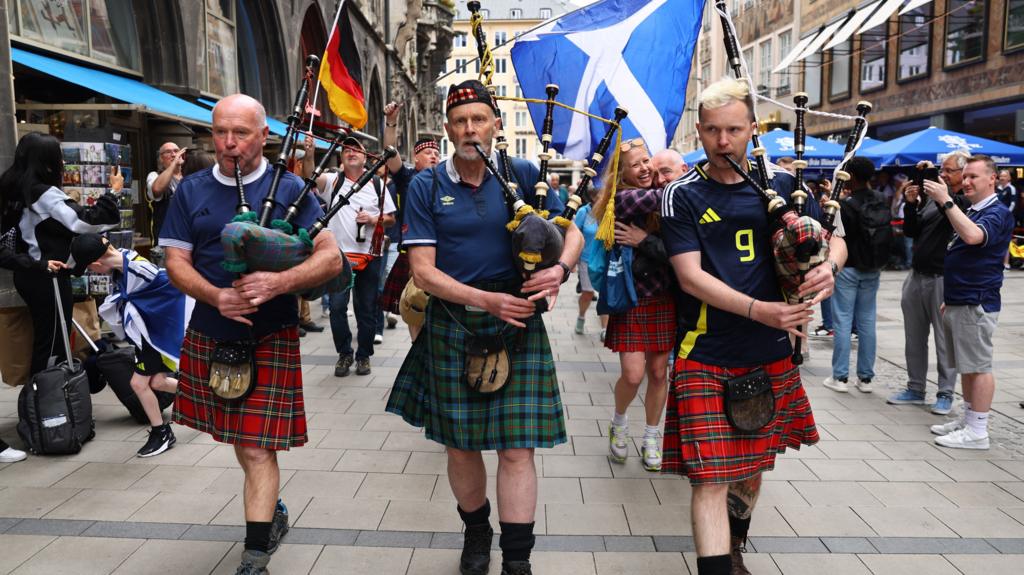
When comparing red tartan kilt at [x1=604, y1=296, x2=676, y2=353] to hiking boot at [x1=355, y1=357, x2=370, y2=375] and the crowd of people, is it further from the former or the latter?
hiking boot at [x1=355, y1=357, x2=370, y2=375]

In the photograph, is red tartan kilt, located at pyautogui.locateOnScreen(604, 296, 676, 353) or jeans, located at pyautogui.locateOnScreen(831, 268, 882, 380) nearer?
red tartan kilt, located at pyautogui.locateOnScreen(604, 296, 676, 353)

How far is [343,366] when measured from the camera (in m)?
7.04

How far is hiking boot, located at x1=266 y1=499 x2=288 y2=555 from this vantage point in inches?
138

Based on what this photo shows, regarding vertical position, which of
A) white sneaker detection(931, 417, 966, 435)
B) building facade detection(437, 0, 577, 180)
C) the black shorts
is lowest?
white sneaker detection(931, 417, 966, 435)

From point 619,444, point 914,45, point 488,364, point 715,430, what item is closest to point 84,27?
point 619,444

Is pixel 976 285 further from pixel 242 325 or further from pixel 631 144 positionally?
pixel 242 325

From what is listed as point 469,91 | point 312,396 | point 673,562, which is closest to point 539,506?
point 673,562

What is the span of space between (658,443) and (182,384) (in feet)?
8.82

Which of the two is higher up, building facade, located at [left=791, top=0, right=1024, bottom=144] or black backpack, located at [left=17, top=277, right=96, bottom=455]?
building facade, located at [left=791, top=0, right=1024, bottom=144]

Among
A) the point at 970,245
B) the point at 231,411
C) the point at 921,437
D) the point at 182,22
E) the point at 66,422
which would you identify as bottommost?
the point at 921,437

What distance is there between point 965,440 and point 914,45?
2061cm

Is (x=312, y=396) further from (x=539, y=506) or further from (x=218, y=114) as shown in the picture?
(x=218, y=114)

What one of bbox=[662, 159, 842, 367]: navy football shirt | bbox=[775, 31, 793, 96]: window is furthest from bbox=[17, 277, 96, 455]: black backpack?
bbox=[775, 31, 793, 96]: window

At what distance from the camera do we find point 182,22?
1084 cm
